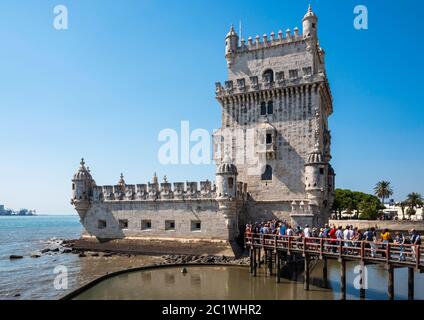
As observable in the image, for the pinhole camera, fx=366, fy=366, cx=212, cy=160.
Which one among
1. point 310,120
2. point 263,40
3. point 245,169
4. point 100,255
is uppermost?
point 263,40

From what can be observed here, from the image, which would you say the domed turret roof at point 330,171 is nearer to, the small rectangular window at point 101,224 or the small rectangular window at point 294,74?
the small rectangular window at point 294,74

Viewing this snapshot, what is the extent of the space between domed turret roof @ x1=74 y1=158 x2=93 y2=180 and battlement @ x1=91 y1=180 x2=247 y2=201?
4.94 feet

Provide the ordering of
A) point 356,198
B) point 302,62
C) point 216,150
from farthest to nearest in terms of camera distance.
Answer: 1. point 356,198
2. point 216,150
3. point 302,62

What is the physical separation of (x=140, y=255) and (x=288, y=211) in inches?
558

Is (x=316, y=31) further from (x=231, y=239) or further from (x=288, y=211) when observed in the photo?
(x=231, y=239)

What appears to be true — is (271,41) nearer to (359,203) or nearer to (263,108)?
(263,108)

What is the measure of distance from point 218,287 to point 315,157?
13863 millimetres

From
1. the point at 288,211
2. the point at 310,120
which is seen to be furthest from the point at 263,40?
the point at 288,211

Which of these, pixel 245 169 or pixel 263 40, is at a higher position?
pixel 263 40

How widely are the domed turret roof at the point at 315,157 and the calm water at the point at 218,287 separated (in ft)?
28.6

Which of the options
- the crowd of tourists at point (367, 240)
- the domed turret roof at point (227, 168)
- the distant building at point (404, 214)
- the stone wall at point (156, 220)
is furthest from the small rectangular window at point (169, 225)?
the distant building at point (404, 214)

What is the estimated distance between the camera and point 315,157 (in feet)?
99.5

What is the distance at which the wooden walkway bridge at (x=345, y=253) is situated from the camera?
17.6 meters
